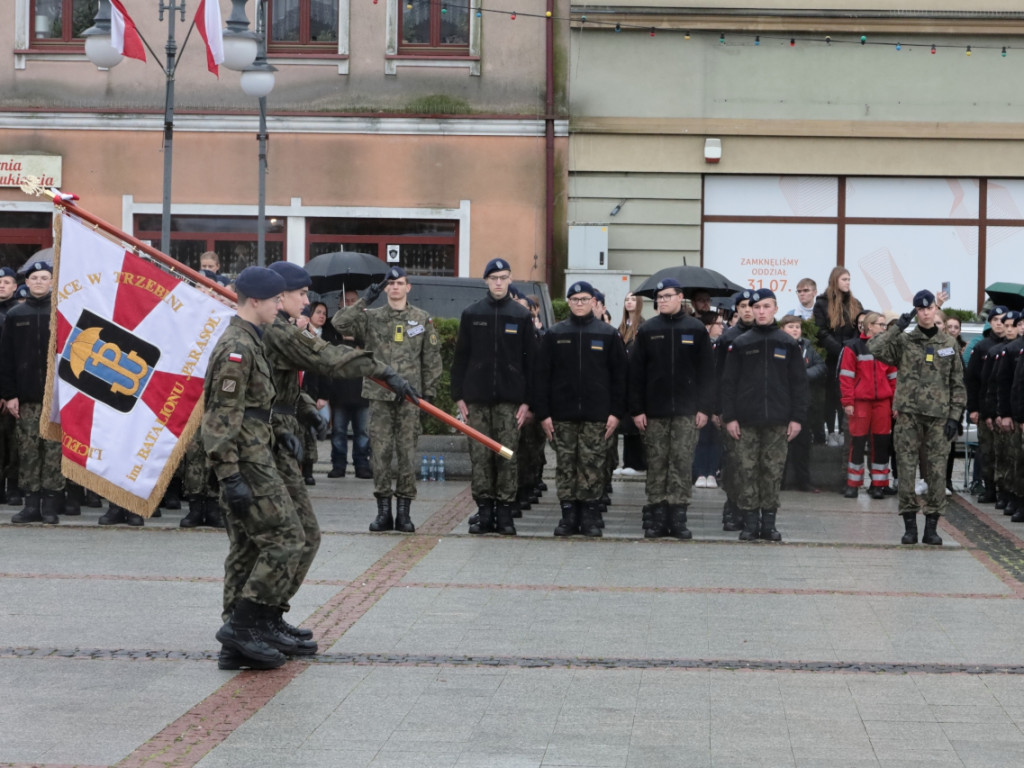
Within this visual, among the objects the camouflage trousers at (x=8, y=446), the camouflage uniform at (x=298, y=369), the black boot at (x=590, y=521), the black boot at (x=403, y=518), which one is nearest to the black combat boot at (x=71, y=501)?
the camouflage trousers at (x=8, y=446)

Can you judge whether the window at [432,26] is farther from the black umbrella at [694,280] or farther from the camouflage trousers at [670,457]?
the camouflage trousers at [670,457]

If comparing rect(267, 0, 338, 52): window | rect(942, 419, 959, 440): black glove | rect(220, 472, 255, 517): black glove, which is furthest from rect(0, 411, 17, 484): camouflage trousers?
rect(267, 0, 338, 52): window

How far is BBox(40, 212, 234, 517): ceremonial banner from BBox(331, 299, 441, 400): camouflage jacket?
60.9 inches

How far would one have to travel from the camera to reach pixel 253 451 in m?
8.22

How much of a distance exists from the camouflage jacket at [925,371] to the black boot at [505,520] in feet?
10.3

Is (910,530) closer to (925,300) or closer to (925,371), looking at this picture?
(925,371)

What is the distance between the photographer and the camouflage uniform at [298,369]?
27.8ft

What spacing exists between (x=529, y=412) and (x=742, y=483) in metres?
1.79

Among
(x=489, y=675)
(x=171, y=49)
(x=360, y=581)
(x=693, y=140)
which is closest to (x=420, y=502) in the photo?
(x=360, y=581)

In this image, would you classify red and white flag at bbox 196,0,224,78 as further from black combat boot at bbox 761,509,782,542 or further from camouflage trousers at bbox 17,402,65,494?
black combat boot at bbox 761,509,782,542

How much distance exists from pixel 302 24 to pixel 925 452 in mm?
15799

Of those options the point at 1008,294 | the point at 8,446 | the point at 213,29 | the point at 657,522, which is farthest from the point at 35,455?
the point at 1008,294

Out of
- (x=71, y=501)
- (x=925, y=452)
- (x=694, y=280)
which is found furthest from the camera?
(x=694, y=280)

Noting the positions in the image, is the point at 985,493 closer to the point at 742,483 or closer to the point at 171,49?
the point at 742,483
